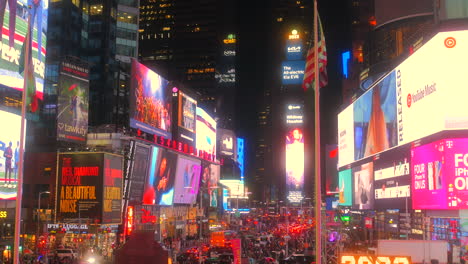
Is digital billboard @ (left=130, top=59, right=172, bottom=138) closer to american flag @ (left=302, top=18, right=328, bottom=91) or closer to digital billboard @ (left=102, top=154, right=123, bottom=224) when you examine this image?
digital billboard @ (left=102, top=154, right=123, bottom=224)

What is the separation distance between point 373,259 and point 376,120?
77.9ft

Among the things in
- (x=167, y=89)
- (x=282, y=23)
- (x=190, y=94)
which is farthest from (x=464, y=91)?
(x=282, y=23)

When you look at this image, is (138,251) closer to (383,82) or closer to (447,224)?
(447,224)

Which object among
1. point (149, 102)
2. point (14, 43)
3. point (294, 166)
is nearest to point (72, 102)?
point (14, 43)

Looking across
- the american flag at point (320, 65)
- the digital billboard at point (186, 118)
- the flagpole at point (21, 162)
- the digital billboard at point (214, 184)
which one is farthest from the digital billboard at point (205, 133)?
the american flag at point (320, 65)

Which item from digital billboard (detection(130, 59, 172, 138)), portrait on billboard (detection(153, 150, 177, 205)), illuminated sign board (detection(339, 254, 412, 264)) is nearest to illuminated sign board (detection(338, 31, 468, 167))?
illuminated sign board (detection(339, 254, 412, 264))

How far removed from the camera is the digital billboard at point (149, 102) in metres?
55.3

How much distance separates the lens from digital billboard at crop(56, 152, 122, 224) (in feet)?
162

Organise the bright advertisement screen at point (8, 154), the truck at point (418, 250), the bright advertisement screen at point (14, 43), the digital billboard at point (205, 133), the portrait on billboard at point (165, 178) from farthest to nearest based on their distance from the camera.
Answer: the digital billboard at point (205, 133) < the portrait on billboard at point (165, 178) < the bright advertisement screen at point (8, 154) < the bright advertisement screen at point (14, 43) < the truck at point (418, 250)

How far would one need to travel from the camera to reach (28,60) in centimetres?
2220

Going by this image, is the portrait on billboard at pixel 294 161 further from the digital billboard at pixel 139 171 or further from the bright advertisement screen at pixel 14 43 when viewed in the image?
the bright advertisement screen at pixel 14 43

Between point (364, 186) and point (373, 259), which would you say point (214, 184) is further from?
point (373, 259)

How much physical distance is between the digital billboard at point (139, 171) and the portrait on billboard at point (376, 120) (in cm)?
2092

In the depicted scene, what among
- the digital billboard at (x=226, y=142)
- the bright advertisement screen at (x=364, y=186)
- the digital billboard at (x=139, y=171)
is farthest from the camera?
the digital billboard at (x=226, y=142)
